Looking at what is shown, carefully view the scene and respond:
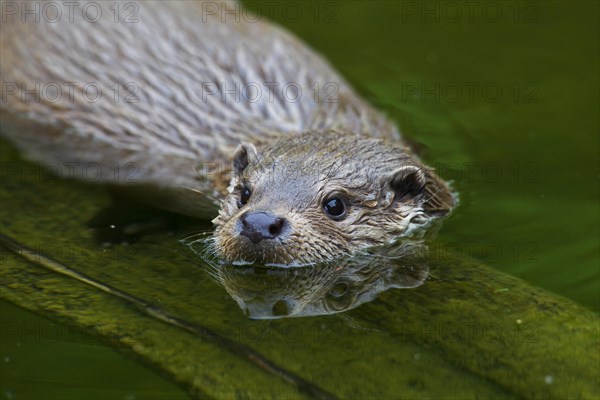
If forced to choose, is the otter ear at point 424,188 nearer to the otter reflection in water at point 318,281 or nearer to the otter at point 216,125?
the otter at point 216,125

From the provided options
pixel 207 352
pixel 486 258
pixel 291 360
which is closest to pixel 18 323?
pixel 207 352

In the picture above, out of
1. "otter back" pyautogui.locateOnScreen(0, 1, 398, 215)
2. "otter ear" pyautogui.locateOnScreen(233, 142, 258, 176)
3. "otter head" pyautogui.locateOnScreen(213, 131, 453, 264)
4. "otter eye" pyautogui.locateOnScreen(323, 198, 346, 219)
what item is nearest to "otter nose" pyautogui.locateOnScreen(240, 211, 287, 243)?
"otter head" pyautogui.locateOnScreen(213, 131, 453, 264)

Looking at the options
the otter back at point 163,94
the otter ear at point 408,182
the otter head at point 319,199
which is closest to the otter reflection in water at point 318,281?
the otter head at point 319,199

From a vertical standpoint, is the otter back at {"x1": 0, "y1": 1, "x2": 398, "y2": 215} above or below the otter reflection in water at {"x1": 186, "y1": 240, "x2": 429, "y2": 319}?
above

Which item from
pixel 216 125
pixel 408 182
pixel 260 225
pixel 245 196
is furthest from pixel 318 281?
pixel 216 125

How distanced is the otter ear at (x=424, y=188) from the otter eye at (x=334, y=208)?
38 cm

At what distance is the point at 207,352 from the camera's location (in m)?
5.02

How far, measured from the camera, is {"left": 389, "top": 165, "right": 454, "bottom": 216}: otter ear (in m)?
6.41

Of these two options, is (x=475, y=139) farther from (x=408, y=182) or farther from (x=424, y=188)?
(x=408, y=182)

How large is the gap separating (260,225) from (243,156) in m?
1.03

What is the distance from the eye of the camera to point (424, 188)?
6.65 m

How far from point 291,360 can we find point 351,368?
0.29m

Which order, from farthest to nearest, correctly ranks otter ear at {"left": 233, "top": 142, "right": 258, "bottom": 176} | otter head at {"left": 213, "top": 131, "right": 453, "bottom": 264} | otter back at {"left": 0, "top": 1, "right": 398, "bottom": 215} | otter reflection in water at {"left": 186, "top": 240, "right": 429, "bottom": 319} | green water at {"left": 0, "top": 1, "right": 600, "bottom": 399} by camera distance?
otter back at {"left": 0, "top": 1, "right": 398, "bottom": 215}
otter ear at {"left": 233, "top": 142, "right": 258, "bottom": 176}
otter head at {"left": 213, "top": 131, "right": 453, "bottom": 264}
otter reflection in water at {"left": 186, "top": 240, "right": 429, "bottom": 319}
green water at {"left": 0, "top": 1, "right": 600, "bottom": 399}

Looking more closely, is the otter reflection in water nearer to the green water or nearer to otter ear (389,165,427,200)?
the green water
